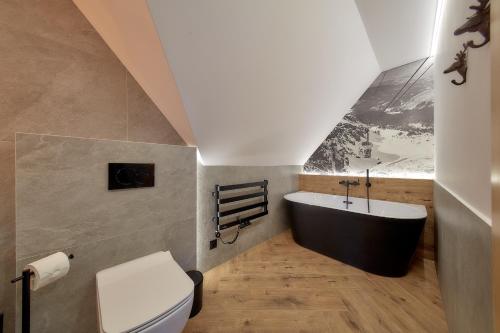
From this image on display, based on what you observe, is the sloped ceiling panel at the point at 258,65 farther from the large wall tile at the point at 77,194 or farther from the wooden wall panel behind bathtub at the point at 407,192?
the wooden wall panel behind bathtub at the point at 407,192

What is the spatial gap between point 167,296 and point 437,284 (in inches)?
95.9

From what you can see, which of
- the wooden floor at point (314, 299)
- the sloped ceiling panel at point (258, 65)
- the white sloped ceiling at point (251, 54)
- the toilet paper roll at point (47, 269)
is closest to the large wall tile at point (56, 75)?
the white sloped ceiling at point (251, 54)

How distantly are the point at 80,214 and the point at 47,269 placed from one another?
0.33 m

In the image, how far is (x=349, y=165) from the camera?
316cm

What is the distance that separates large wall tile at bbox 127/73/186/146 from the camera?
154 centimetres

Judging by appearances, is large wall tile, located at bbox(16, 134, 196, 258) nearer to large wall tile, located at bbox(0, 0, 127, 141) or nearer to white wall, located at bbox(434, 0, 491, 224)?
large wall tile, located at bbox(0, 0, 127, 141)

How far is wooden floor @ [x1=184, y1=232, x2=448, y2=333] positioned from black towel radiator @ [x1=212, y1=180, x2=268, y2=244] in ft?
1.48

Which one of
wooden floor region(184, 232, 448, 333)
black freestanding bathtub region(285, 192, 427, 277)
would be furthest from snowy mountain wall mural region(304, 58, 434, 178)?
wooden floor region(184, 232, 448, 333)

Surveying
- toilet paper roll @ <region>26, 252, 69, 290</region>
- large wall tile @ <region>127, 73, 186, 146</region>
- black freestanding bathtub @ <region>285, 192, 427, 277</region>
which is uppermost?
large wall tile @ <region>127, 73, 186, 146</region>

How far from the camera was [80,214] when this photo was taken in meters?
1.22

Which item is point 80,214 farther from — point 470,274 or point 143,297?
point 470,274

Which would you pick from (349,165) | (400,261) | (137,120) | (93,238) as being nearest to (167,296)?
(93,238)

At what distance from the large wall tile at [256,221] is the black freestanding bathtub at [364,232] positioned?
1.14 ft

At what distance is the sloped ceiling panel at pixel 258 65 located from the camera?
3.85ft
